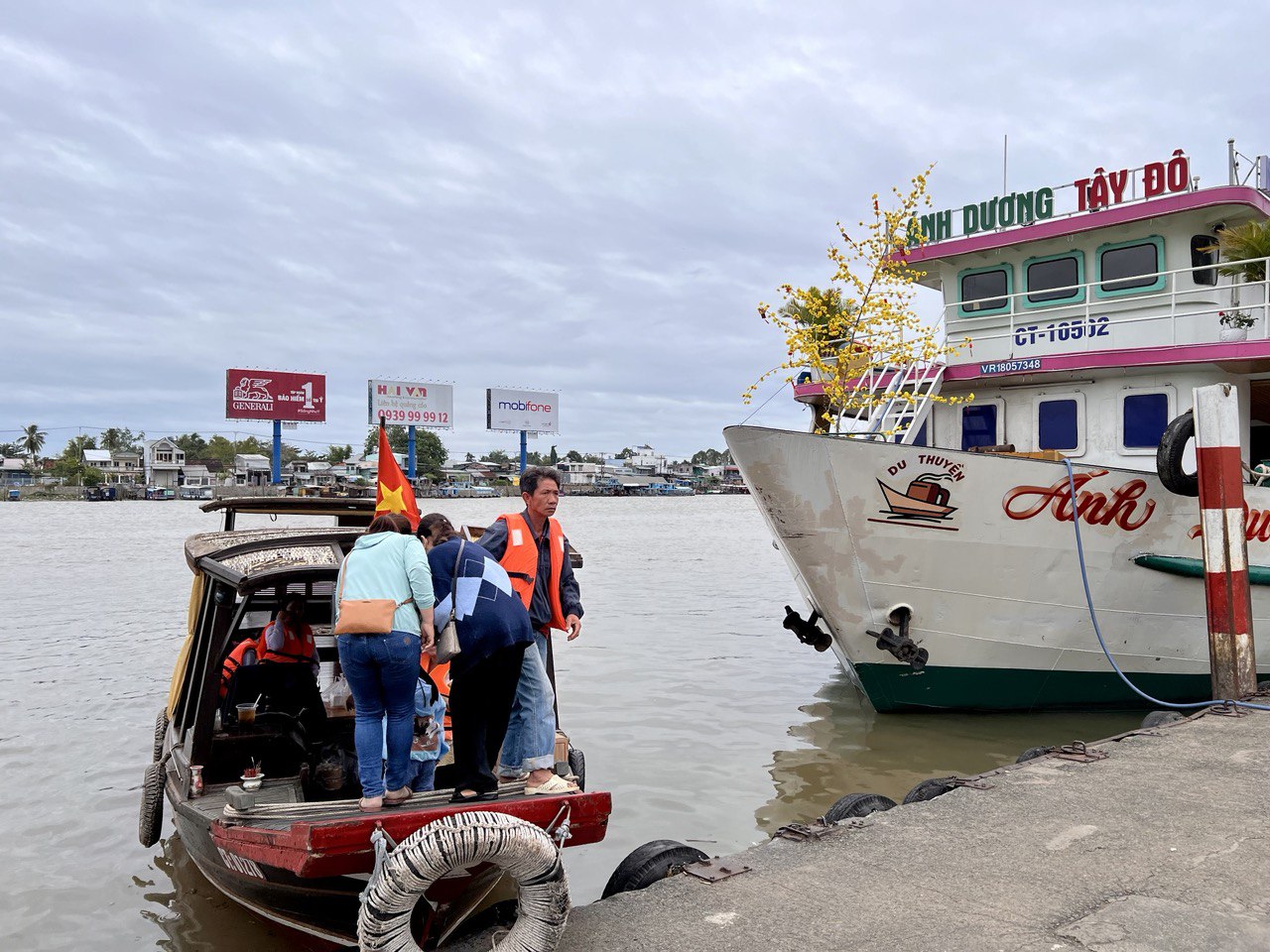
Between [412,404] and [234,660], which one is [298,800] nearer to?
[234,660]

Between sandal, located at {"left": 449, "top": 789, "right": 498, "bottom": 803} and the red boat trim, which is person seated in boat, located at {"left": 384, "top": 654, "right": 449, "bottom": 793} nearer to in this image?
sandal, located at {"left": 449, "top": 789, "right": 498, "bottom": 803}

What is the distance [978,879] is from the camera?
415 centimetres

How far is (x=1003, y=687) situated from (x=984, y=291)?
15.8 feet

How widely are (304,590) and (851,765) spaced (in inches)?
194

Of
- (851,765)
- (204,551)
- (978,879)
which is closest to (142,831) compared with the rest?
(204,551)

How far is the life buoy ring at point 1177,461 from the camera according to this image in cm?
869

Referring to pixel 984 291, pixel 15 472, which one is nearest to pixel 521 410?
pixel 15 472

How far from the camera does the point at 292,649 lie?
6.54 meters

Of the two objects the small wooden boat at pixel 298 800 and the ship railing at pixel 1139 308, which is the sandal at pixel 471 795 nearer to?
the small wooden boat at pixel 298 800

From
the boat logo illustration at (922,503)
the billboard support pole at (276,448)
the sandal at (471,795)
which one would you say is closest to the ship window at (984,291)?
the boat logo illustration at (922,503)

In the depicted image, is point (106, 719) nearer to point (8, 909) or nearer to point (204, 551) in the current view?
point (8, 909)

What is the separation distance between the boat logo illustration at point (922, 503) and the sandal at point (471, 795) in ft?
16.9

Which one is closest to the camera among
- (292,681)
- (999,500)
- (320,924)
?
(320,924)

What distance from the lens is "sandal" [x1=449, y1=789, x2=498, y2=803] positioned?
4.36 m
